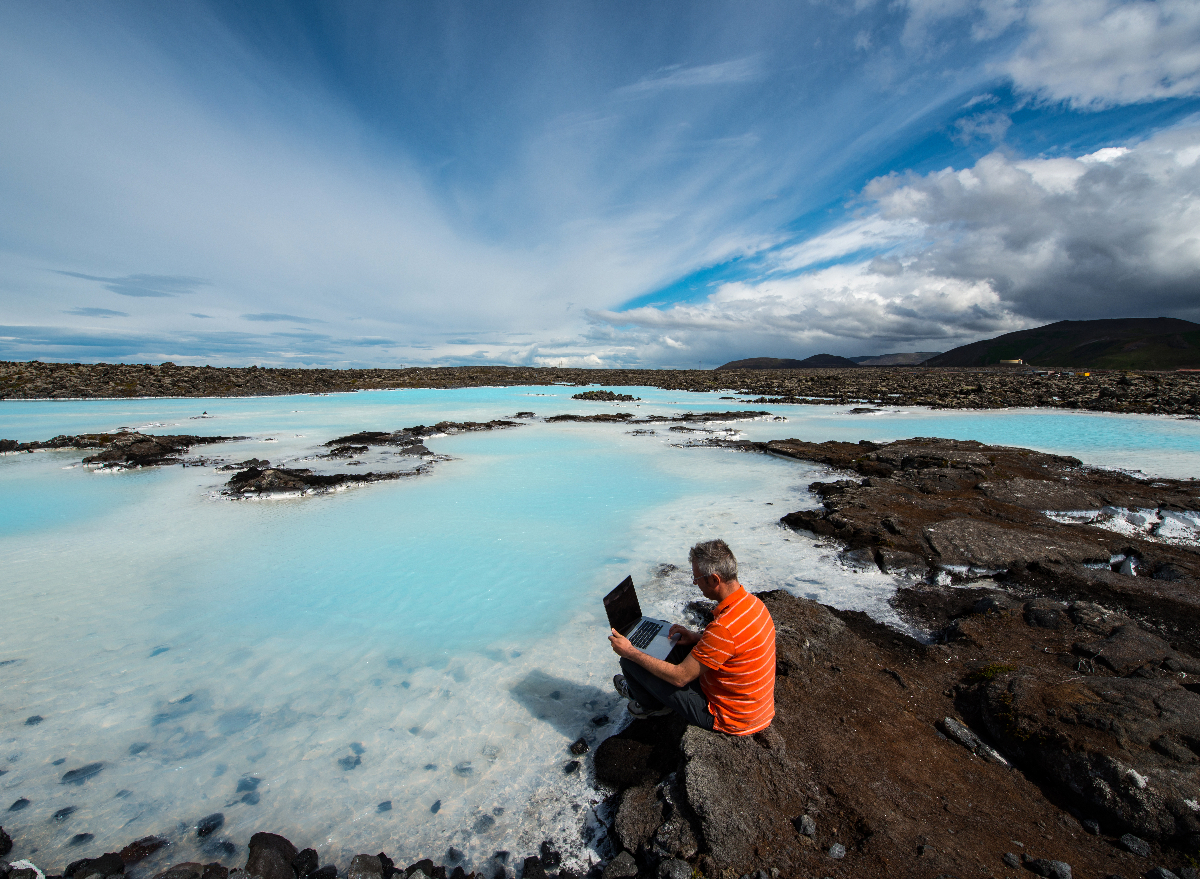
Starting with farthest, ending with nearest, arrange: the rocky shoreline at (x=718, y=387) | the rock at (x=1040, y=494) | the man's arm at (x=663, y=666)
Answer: the rocky shoreline at (x=718, y=387) → the rock at (x=1040, y=494) → the man's arm at (x=663, y=666)

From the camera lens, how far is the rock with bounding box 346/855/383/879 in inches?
121

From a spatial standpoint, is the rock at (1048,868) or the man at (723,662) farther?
the man at (723,662)

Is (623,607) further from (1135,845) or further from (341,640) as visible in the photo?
(341,640)

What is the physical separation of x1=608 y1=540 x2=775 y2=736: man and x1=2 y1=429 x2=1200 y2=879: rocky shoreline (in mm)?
187

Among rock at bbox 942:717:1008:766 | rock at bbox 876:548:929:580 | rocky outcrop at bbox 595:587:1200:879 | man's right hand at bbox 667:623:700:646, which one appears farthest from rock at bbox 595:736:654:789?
rock at bbox 876:548:929:580

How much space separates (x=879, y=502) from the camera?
1002 centimetres

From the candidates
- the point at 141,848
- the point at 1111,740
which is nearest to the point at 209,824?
the point at 141,848

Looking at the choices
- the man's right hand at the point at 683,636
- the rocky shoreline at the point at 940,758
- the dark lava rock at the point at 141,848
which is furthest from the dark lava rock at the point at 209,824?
the man's right hand at the point at 683,636

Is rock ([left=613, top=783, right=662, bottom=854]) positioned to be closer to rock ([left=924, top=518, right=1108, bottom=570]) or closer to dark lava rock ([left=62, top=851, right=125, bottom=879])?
dark lava rock ([left=62, top=851, right=125, bottom=879])

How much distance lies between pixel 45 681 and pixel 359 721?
354cm

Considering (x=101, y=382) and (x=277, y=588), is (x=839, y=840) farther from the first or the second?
(x=101, y=382)

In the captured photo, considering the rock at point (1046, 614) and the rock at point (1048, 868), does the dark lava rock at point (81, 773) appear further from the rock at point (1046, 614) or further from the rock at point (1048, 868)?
the rock at point (1046, 614)

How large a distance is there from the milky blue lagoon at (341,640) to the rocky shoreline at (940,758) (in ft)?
1.52

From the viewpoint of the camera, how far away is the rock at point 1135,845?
2969 mm
